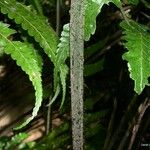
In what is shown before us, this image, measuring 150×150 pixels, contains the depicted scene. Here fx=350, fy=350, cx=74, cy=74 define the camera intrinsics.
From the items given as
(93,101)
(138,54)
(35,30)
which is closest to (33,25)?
(35,30)

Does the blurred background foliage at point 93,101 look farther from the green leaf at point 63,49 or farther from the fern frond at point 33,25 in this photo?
the green leaf at point 63,49

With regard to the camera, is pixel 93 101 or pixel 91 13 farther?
pixel 93 101

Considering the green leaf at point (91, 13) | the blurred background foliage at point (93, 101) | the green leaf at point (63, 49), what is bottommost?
the blurred background foliage at point (93, 101)

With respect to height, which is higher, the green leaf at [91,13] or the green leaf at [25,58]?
the green leaf at [91,13]

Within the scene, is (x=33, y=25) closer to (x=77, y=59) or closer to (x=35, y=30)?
(x=35, y=30)

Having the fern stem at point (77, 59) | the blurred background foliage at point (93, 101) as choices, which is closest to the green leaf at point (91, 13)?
the fern stem at point (77, 59)

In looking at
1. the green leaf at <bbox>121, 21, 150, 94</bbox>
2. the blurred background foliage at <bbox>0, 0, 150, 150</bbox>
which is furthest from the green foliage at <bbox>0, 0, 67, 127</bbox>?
the blurred background foliage at <bbox>0, 0, 150, 150</bbox>

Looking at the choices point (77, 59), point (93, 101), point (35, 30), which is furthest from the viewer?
point (93, 101)

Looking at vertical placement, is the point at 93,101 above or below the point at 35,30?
below
